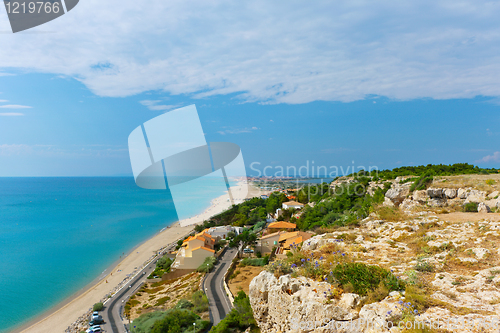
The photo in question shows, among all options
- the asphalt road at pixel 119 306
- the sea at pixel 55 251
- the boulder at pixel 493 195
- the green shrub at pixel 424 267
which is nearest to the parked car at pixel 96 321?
the asphalt road at pixel 119 306

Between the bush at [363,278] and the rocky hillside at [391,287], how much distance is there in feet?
0.05

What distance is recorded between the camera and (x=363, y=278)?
11.5 feet

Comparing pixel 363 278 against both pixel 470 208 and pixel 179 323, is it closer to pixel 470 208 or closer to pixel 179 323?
pixel 470 208

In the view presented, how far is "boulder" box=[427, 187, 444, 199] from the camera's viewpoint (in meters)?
11.2

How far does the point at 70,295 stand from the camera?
2448cm

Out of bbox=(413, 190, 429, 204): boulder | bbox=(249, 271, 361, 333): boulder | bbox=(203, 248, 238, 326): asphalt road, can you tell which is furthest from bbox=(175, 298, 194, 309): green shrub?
bbox=(413, 190, 429, 204): boulder

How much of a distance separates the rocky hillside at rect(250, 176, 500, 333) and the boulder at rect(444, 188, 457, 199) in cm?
544

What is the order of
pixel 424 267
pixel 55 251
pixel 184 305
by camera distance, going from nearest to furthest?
1. pixel 424 267
2. pixel 184 305
3. pixel 55 251

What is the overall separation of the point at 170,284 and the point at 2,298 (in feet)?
58.7

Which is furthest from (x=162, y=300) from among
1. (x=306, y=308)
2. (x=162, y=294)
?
(x=306, y=308)

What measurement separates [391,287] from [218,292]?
1682 centimetres

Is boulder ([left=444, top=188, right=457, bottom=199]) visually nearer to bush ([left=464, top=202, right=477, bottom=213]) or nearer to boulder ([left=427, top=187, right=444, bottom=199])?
boulder ([left=427, top=187, right=444, bottom=199])

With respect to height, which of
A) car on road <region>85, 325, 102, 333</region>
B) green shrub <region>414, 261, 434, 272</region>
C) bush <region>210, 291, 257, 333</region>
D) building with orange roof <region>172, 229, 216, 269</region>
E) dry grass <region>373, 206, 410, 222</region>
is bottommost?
building with orange roof <region>172, 229, 216, 269</region>

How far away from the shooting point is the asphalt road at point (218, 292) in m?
15.0
